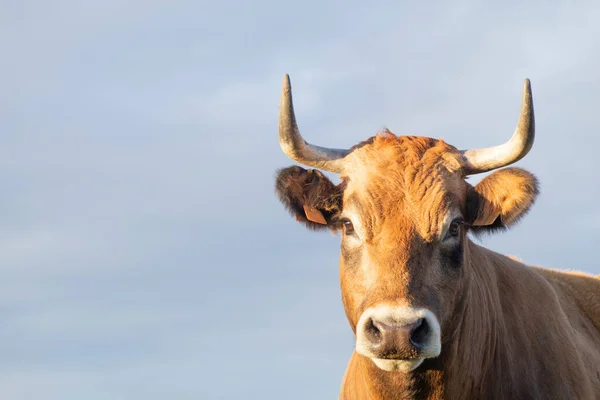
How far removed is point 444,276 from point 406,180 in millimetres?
941

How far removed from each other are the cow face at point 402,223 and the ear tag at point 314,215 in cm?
1

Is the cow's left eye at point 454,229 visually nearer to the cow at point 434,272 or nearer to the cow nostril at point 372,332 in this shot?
the cow at point 434,272

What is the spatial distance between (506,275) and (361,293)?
2.49 meters

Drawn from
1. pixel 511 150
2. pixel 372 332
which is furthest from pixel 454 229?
pixel 372 332

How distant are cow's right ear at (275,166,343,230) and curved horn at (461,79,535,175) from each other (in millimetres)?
1305

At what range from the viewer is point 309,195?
34.4 ft

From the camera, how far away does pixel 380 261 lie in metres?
9.38

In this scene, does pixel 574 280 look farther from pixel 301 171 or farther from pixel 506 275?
pixel 301 171

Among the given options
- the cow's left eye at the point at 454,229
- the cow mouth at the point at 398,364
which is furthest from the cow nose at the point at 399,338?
the cow's left eye at the point at 454,229

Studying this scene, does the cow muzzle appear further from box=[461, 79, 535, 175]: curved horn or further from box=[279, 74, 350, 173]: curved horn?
box=[279, 74, 350, 173]: curved horn

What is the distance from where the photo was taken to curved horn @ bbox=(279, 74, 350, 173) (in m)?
10.3

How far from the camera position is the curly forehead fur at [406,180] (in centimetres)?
963

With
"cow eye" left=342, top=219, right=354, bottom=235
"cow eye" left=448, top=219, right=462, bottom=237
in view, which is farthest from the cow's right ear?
"cow eye" left=448, top=219, right=462, bottom=237

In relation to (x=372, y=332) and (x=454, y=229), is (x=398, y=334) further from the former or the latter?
(x=454, y=229)
